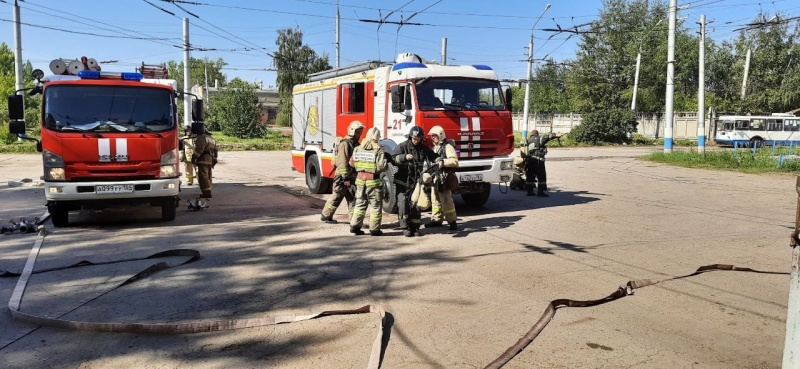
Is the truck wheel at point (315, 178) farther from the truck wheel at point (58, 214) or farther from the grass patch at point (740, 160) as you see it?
the grass patch at point (740, 160)

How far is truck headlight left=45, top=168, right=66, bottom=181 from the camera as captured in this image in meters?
8.35

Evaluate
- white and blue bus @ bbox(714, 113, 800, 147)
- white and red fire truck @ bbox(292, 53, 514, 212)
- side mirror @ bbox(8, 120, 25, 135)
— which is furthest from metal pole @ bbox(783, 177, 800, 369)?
white and blue bus @ bbox(714, 113, 800, 147)

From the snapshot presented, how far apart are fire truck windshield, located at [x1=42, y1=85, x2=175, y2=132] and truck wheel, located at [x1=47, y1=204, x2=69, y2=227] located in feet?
4.10

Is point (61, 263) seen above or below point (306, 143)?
below

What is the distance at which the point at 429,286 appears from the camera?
5836 millimetres

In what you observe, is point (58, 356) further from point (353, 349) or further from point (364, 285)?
point (364, 285)

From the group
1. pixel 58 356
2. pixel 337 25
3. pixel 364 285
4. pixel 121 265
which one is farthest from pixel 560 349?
pixel 337 25

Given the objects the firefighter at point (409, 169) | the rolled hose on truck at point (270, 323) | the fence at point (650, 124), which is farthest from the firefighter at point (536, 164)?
the fence at point (650, 124)

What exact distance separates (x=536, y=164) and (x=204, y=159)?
282 inches

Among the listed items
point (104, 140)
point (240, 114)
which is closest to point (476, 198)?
point (104, 140)

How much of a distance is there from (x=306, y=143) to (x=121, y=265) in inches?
321

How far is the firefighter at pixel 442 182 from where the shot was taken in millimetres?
8626

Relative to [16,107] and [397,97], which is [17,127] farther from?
[397,97]

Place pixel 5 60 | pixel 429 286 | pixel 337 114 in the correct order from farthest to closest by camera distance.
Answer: pixel 5 60
pixel 337 114
pixel 429 286
